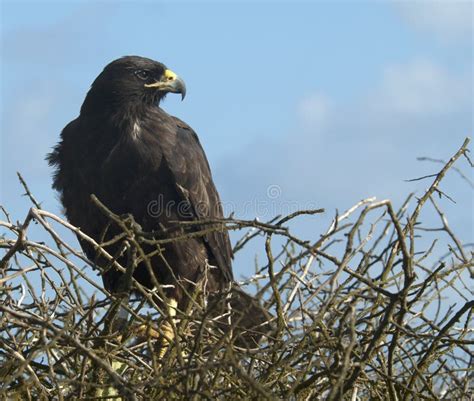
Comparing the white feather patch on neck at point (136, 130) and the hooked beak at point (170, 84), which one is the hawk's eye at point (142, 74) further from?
the white feather patch on neck at point (136, 130)

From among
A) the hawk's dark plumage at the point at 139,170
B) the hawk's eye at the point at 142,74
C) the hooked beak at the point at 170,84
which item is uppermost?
the hooked beak at the point at 170,84

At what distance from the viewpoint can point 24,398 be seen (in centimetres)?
420

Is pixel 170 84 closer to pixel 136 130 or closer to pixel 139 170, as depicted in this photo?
pixel 136 130

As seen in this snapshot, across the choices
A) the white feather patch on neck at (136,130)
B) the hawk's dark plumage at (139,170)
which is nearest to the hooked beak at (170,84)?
the hawk's dark plumage at (139,170)

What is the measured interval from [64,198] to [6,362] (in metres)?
3.10

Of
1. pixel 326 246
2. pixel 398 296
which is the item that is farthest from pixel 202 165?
pixel 398 296

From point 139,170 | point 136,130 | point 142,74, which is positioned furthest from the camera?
point 142,74

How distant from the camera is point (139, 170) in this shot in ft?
21.4

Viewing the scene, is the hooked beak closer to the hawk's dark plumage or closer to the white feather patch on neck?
the hawk's dark plumage


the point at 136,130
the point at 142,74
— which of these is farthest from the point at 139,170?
the point at 142,74

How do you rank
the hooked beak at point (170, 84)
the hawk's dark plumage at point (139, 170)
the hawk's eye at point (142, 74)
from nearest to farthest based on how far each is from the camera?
1. the hawk's dark plumage at point (139, 170)
2. the hawk's eye at point (142, 74)
3. the hooked beak at point (170, 84)

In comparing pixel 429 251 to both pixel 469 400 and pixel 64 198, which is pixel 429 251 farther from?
pixel 64 198

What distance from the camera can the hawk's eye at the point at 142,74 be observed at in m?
7.23

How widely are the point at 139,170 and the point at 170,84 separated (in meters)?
1.12
